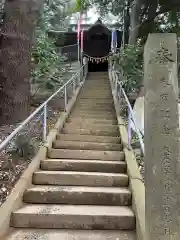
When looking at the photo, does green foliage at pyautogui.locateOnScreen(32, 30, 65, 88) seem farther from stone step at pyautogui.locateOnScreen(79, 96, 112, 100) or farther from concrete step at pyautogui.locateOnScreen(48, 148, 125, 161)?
concrete step at pyautogui.locateOnScreen(48, 148, 125, 161)

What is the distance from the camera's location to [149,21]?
11.9 meters

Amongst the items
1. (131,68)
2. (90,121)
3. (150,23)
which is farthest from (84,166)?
(150,23)

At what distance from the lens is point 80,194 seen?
4.25 m

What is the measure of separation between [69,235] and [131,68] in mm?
6781

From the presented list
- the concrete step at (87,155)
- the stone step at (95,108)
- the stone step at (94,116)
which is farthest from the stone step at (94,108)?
the concrete step at (87,155)

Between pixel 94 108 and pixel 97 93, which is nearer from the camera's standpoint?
pixel 94 108

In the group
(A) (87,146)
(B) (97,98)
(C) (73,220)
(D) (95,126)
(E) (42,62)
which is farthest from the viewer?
(B) (97,98)

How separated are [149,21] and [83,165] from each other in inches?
330

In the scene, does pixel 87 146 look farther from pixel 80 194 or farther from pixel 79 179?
pixel 80 194

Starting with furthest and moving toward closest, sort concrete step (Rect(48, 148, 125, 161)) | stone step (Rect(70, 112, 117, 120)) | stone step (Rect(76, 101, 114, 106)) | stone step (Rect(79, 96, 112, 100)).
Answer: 1. stone step (Rect(79, 96, 112, 100))
2. stone step (Rect(76, 101, 114, 106))
3. stone step (Rect(70, 112, 117, 120))
4. concrete step (Rect(48, 148, 125, 161))

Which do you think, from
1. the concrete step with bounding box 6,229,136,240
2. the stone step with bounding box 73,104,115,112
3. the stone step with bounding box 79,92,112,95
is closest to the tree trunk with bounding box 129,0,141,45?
the stone step with bounding box 79,92,112,95

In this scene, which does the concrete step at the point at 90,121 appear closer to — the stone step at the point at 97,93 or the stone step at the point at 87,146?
the stone step at the point at 87,146

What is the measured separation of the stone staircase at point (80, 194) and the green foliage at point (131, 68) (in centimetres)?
296

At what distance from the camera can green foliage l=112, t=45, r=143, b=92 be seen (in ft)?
30.9
